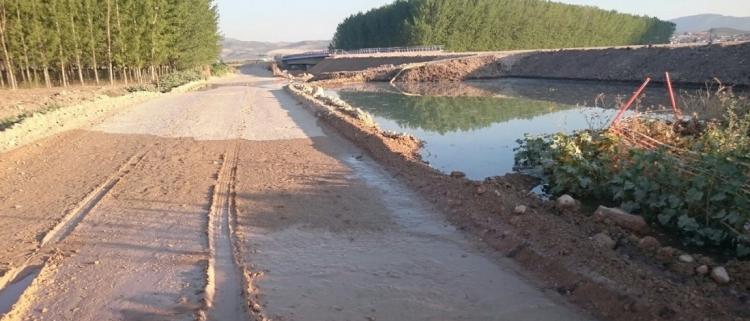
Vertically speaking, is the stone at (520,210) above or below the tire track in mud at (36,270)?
above

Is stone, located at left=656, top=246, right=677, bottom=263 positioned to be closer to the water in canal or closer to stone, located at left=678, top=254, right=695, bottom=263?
stone, located at left=678, top=254, right=695, bottom=263

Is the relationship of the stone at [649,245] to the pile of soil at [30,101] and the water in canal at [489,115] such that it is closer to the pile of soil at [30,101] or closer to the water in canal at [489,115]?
the water in canal at [489,115]

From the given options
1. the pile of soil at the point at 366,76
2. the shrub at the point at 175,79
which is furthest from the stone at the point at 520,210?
the pile of soil at the point at 366,76

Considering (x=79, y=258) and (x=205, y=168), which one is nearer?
(x=79, y=258)

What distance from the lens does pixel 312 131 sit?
15.4 m

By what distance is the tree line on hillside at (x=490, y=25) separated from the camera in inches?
2948

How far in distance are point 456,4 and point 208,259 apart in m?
74.6

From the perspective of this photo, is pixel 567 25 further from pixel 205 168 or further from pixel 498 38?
pixel 205 168

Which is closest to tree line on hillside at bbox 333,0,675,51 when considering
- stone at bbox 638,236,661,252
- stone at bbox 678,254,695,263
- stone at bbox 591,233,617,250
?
stone at bbox 591,233,617,250

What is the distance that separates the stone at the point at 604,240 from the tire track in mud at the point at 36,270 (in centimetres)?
570

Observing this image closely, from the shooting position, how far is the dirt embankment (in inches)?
175

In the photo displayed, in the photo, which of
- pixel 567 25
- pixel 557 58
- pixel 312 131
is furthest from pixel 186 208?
pixel 567 25

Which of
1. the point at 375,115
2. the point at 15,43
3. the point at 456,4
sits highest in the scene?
the point at 456,4

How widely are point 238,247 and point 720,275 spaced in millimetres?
4933
